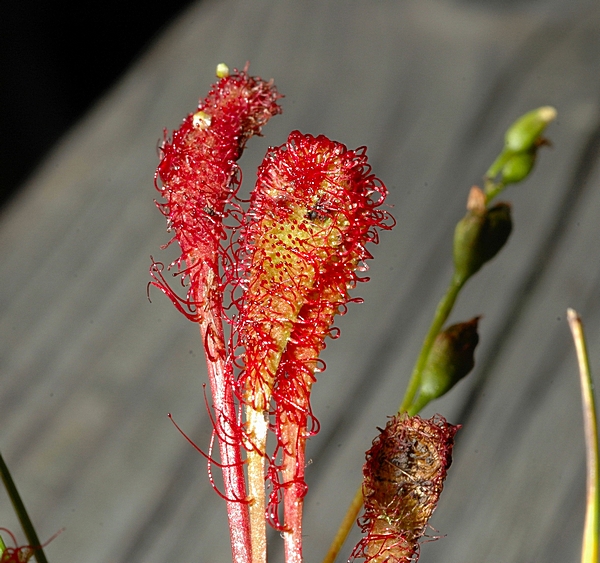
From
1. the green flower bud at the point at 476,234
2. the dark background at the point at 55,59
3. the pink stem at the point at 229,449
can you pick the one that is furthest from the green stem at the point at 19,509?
the dark background at the point at 55,59

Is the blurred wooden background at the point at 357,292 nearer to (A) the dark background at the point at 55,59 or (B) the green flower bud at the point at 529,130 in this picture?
(A) the dark background at the point at 55,59

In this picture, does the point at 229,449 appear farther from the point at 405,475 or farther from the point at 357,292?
the point at 357,292

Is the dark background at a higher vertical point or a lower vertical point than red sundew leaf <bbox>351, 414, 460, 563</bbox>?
higher

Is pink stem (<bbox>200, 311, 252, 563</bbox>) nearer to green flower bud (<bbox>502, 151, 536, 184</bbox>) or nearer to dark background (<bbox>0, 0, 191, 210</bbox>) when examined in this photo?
green flower bud (<bbox>502, 151, 536, 184</bbox>)

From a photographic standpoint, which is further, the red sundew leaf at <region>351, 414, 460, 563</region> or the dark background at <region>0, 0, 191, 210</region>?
the dark background at <region>0, 0, 191, 210</region>

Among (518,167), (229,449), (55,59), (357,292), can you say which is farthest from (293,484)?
(55,59)

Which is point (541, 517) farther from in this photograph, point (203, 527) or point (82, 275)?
point (82, 275)

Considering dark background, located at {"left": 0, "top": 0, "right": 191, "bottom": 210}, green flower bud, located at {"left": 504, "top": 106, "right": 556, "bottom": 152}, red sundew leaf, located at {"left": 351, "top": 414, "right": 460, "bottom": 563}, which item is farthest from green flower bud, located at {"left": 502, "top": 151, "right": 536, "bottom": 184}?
dark background, located at {"left": 0, "top": 0, "right": 191, "bottom": 210}
